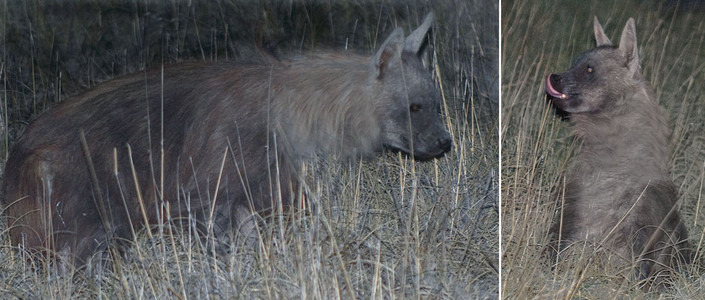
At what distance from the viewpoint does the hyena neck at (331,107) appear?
402cm

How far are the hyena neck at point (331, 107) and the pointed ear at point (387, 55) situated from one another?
65 millimetres

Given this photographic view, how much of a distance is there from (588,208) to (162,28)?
6.41ft

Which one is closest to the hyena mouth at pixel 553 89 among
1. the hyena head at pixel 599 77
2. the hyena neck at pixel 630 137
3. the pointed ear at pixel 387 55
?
the hyena head at pixel 599 77

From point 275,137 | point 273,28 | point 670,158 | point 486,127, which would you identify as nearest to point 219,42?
point 273,28

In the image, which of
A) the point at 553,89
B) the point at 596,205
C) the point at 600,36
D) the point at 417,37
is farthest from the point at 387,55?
the point at 596,205

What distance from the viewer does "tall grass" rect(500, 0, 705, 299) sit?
387 cm

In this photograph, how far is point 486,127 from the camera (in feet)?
13.3

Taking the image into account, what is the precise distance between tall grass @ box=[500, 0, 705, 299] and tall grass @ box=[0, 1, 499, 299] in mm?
97

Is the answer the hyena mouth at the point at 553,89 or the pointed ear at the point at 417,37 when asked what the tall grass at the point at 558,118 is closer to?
the hyena mouth at the point at 553,89

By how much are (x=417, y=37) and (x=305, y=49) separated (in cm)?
49

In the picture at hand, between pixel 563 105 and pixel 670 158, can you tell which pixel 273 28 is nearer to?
pixel 563 105

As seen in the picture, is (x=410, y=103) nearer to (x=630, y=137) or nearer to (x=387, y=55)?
(x=387, y=55)

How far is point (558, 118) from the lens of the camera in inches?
161

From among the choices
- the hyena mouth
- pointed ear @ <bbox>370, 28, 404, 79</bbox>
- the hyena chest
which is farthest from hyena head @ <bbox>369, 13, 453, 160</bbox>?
the hyena chest
